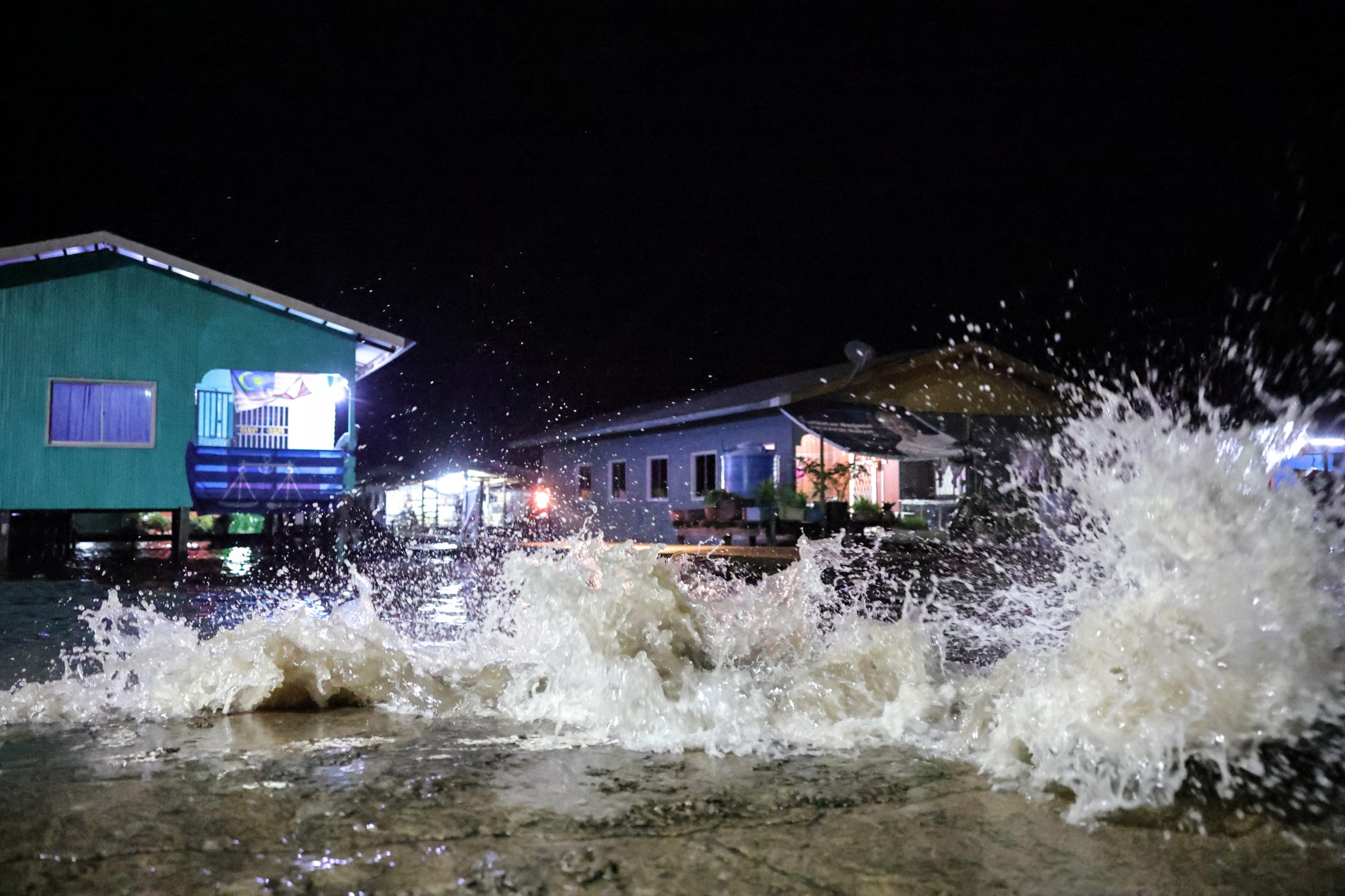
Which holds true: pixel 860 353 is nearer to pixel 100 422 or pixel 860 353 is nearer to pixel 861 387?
pixel 861 387

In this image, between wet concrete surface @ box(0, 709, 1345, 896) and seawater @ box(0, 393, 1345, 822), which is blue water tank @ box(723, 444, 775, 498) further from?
wet concrete surface @ box(0, 709, 1345, 896)

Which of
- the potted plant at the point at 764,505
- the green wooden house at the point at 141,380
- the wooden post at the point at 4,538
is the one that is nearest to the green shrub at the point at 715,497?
the potted plant at the point at 764,505

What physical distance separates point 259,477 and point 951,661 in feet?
37.5

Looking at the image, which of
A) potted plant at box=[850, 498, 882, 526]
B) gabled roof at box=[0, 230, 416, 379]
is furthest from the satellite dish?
gabled roof at box=[0, 230, 416, 379]

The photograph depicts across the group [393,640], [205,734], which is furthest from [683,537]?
[205,734]

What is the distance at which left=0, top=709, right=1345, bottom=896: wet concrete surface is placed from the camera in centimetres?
297

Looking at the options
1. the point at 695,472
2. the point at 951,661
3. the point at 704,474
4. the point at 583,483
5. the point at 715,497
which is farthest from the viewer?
the point at 583,483

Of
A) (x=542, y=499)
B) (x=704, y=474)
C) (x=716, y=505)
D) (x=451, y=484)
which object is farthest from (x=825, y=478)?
(x=451, y=484)

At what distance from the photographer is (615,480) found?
3033 centimetres

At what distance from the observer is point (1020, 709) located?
14.1ft

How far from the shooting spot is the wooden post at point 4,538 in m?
15.0

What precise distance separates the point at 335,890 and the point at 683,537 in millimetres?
19347

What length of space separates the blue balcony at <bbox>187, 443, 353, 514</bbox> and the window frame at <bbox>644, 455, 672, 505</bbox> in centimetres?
1285

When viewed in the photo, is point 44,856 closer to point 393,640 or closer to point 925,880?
point 925,880
